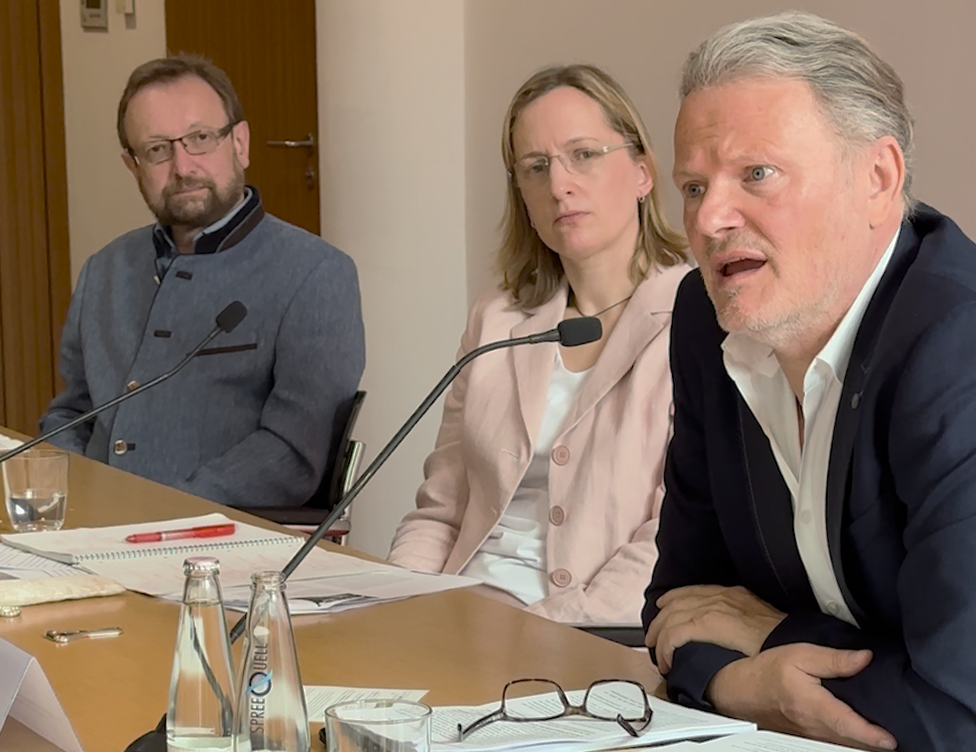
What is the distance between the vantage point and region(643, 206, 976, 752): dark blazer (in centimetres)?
112

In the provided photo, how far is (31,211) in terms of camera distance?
5531 millimetres

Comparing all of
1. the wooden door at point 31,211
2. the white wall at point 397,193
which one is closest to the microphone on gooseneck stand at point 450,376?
the white wall at point 397,193

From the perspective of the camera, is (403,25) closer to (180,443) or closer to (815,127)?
(180,443)

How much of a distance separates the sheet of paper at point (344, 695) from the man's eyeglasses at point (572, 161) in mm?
1249

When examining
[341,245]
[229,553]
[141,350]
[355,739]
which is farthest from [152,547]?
[341,245]

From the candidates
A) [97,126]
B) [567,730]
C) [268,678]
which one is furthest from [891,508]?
[97,126]

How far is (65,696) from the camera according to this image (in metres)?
1.25

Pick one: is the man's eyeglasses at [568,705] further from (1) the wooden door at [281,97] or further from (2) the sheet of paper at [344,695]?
(1) the wooden door at [281,97]

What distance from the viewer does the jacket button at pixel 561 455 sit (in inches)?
84.0

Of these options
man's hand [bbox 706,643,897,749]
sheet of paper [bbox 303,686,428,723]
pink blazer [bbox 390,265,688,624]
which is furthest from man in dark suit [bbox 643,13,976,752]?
pink blazer [bbox 390,265,688,624]

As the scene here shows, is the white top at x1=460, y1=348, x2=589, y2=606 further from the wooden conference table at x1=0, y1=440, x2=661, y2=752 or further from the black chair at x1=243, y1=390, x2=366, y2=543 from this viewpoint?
the wooden conference table at x1=0, y1=440, x2=661, y2=752

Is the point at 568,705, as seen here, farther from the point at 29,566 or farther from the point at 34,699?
the point at 29,566

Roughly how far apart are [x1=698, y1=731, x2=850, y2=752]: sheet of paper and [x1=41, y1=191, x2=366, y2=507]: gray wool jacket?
5.66 ft

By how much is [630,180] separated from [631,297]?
0.24m
